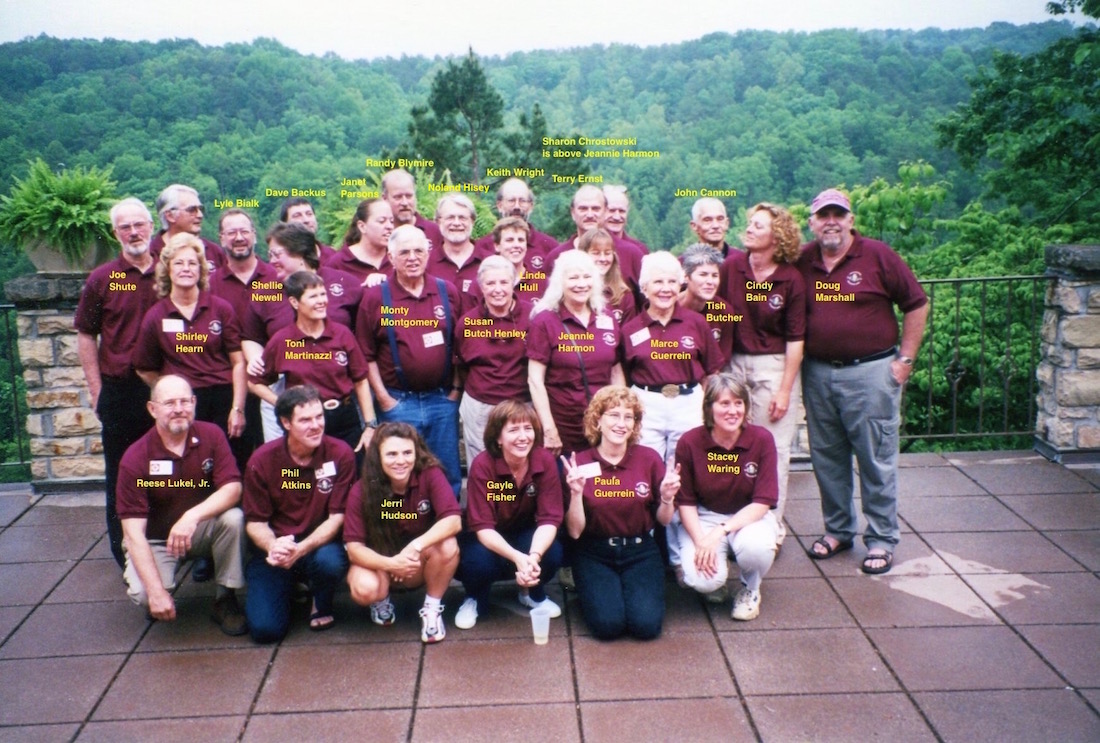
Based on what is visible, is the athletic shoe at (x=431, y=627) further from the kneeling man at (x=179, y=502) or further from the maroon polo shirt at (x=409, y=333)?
the maroon polo shirt at (x=409, y=333)

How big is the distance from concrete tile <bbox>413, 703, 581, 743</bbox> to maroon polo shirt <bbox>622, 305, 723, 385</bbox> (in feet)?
5.35

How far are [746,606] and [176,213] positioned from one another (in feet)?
11.0

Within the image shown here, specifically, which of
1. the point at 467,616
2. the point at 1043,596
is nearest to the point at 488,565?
the point at 467,616

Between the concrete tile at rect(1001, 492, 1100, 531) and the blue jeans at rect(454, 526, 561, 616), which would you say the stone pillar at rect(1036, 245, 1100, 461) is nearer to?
the concrete tile at rect(1001, 492, 1100, 531)

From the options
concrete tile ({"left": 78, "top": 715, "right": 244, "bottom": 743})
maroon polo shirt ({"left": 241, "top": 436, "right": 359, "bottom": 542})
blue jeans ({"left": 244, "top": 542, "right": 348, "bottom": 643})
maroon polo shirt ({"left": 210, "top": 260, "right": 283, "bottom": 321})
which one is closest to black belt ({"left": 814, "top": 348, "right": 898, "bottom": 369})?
maroon polo shirt ({"left": 241, "top": 436, "right": 359, "bottom": 542})

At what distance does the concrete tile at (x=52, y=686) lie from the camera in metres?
3.57

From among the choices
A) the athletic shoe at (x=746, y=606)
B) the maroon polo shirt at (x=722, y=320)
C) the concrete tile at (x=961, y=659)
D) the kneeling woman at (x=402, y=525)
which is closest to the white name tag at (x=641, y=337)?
the maroon polo shirt at (x=722, y=320)

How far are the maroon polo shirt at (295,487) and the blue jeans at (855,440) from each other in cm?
226

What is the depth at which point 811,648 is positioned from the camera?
394cm

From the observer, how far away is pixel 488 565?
13.9 feet

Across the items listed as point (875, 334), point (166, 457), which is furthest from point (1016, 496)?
point (166, 457)

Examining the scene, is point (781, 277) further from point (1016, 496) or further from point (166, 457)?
point (166, 457)

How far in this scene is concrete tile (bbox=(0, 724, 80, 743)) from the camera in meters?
3.39

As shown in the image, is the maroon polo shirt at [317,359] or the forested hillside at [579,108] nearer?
the maroon polo shirt at [317,359]
